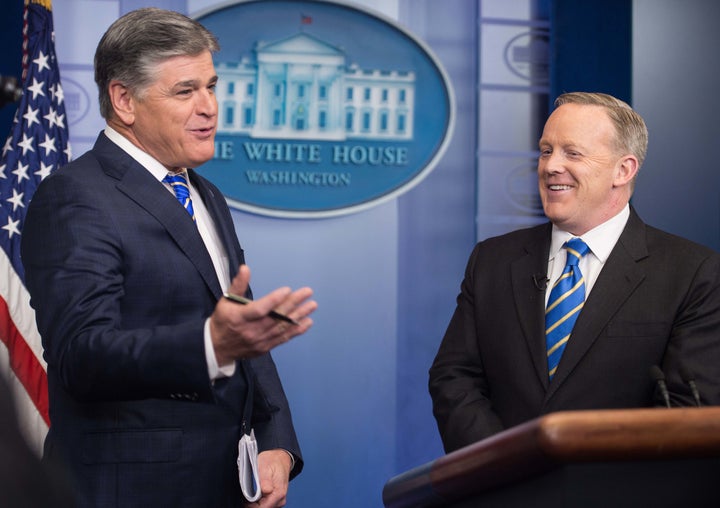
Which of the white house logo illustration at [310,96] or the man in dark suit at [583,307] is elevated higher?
the white house logo illustration at [310,96]

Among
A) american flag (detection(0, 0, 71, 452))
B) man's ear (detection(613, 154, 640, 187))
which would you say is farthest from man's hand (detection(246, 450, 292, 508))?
american flag (detection(0, 0, 71, 452))

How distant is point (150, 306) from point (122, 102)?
0.47 metres

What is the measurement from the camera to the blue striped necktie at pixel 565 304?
2.26m

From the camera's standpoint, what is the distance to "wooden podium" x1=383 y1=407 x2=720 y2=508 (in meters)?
1.21

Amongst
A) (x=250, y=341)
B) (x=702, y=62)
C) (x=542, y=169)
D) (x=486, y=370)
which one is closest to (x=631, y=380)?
(x=486, y=370)

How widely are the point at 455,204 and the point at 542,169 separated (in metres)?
1.53

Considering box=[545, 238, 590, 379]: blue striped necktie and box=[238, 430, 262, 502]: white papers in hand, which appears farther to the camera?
box=[545, 238, 590, 379]: blue striped necktie

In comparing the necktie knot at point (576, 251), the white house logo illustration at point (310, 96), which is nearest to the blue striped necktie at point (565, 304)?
the necktie knot at point (576, 251)

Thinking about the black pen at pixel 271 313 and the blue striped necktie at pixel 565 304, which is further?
the blue striped necktie at pixel 565 304

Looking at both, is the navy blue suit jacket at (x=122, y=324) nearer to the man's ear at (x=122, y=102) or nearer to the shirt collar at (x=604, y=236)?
the man's ear at (x=122, y=102)

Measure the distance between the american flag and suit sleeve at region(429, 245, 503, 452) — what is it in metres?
1.39

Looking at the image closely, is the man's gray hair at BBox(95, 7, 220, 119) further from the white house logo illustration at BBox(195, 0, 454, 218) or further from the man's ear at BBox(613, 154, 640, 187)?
the white house logo illustration at BBox(195, 0, 454, 218)

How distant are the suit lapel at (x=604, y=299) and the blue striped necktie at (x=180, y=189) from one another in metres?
0.95

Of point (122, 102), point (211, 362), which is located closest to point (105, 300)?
point (211, 362)
